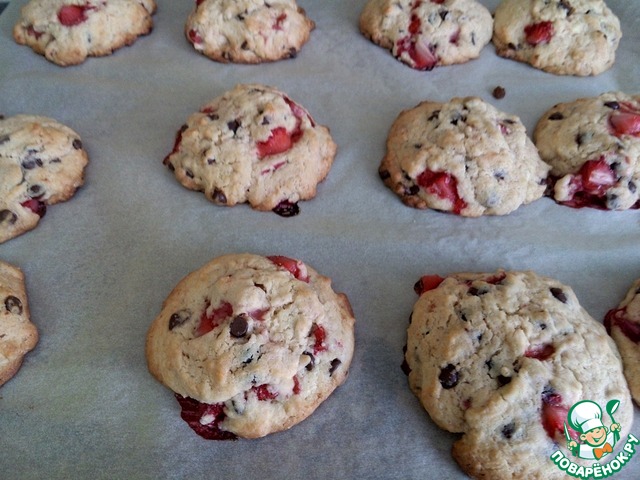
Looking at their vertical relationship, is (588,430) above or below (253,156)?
below

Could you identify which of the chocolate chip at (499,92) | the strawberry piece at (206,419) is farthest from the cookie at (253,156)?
the chocolate chip at (499,92)

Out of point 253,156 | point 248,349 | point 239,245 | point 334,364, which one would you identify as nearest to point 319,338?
point 334,364

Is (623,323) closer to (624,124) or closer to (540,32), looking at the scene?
(624,124)

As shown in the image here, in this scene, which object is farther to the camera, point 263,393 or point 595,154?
point 595,154

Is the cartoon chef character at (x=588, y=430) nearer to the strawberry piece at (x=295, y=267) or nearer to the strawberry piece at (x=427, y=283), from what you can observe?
the strawberry piece at (x=427, y=283)

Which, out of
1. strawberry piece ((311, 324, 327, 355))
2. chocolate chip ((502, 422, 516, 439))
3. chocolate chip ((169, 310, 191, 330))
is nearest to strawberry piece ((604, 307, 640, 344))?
chocolate chip ((502, 422, 516, 439))

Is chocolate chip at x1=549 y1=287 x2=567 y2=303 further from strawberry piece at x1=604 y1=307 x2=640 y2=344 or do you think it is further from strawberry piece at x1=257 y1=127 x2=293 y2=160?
strawberry piece at x1=257 y1=127 x2=293 y2=160
